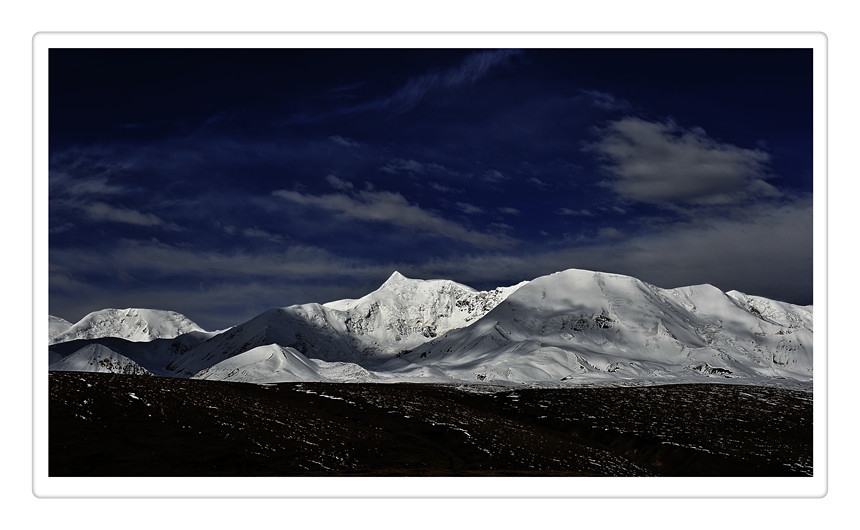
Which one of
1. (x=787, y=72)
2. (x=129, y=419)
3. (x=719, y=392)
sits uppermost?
(x=787, y=72)

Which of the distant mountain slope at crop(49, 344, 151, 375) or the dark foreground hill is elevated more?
the dark foreground hill

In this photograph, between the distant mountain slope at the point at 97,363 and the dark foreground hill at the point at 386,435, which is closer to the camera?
the dark foreground hill at the point at 386,435

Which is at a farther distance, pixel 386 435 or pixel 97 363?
pixel 97 363

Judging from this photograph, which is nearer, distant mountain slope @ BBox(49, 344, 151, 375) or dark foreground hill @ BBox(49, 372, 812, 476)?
dark foreground hill @ BBox(49, 372, 812, 476)

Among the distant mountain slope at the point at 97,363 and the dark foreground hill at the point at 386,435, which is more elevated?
the dark foreground hill at the point at 386,435

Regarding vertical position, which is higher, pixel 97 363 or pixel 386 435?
pixel 386 435
